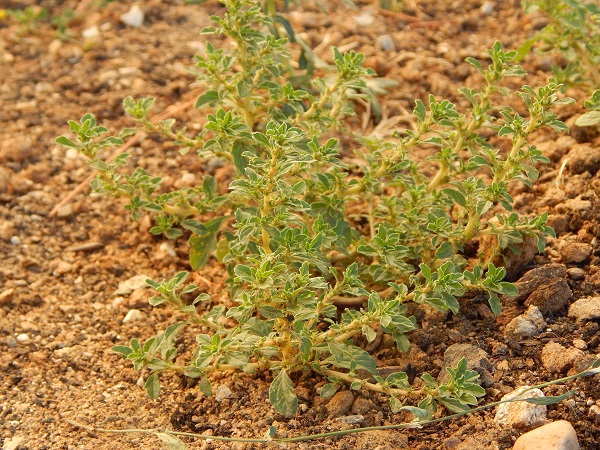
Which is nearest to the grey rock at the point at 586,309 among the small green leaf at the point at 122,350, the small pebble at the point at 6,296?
the small green leaf at the point at 122,350

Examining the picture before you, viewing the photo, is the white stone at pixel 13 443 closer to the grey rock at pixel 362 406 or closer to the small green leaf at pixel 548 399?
the grey rock at pixel 362 406

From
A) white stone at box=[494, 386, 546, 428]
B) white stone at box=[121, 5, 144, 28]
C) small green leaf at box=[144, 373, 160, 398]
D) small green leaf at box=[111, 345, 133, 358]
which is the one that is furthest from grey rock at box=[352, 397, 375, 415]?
white stone at box=[121, 5, 144, 28]

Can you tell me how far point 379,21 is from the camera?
5070mm

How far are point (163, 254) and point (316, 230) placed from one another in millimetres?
1023

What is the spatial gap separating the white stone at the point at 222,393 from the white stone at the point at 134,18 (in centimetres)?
280

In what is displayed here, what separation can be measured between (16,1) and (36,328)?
9.06ft

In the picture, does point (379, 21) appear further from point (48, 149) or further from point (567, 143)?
point (48, 149)

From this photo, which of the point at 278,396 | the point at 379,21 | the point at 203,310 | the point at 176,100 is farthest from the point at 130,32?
the point at 278,396

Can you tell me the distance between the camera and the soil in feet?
9.96

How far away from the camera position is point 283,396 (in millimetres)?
2930

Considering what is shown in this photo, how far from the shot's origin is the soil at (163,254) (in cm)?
304

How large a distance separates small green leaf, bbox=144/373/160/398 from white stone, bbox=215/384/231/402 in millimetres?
219

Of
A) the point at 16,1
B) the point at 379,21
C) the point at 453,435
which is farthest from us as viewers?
the point at 16,1

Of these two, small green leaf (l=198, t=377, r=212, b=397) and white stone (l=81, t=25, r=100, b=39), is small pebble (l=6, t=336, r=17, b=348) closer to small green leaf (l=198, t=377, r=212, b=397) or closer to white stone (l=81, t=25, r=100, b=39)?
small green leaf (l=198, t=377, r=212, b=397)
